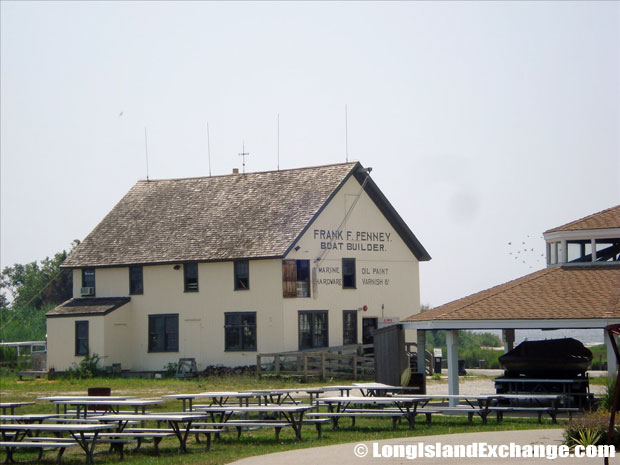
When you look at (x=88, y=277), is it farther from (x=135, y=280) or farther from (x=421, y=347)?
(x=421, y=347)

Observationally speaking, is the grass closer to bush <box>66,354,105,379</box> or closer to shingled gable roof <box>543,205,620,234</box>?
shingled gable roof <box>543,205,620,234</box>

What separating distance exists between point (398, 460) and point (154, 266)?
32.6 m

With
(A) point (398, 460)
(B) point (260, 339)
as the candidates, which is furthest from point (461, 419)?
(B) point (260, 339)

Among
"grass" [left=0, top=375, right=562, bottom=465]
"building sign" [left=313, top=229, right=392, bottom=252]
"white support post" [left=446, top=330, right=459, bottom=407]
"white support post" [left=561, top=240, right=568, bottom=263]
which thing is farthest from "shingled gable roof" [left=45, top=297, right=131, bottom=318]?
"white support post" [left=561, top=240, right=568, bottom=263]

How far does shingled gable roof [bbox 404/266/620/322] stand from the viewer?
90.5 ft

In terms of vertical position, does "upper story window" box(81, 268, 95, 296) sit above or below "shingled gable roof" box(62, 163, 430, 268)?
below

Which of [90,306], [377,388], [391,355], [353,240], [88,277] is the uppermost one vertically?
[353,240]

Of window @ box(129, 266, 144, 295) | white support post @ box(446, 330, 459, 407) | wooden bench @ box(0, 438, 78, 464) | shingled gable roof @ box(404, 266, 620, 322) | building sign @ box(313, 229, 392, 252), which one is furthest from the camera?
window @ box(129, 266, 144, 295)

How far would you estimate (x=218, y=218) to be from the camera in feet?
165

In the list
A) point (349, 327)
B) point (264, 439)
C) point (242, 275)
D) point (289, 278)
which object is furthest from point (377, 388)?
point (349, 327)

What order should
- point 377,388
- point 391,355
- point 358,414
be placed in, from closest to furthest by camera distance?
point 358,414 → point 377,388 → point 391,355

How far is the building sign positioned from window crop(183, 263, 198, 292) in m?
5.50

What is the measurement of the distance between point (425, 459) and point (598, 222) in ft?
51.0

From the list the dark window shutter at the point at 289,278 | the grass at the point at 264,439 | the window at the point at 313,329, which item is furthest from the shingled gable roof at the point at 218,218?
the grass at the point at 264,439
